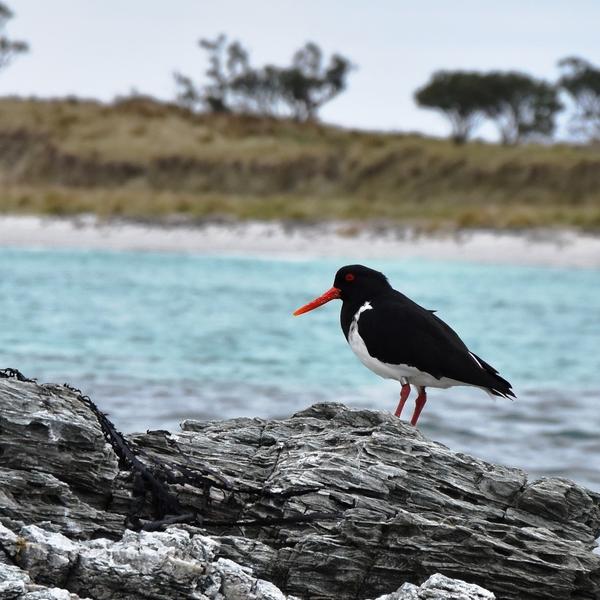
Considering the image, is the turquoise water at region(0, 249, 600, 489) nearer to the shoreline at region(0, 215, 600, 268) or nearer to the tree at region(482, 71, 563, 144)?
the shoreline at region(0, 215, 600, 268)

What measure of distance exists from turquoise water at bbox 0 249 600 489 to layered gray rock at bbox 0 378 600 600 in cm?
580

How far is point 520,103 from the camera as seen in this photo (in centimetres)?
8188

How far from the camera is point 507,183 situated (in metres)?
54.7

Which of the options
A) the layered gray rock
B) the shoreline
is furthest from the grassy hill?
the layered gray rock

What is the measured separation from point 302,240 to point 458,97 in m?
41.1

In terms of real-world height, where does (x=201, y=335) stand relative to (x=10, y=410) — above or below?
below

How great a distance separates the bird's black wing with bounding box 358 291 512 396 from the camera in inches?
273

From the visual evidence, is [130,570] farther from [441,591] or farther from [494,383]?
[494,383]

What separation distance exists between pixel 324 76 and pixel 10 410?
86.4 meters

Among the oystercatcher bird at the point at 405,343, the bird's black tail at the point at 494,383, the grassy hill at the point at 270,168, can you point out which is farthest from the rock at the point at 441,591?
the grassy hill at the point at 270,168

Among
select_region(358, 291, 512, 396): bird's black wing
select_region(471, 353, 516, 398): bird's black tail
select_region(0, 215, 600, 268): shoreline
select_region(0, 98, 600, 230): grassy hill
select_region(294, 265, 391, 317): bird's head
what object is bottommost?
select_region(0, 215, 600, 268): shoreline

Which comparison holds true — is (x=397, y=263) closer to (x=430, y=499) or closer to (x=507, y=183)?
(x=507, y=183)

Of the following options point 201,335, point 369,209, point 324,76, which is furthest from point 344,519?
point 324,76

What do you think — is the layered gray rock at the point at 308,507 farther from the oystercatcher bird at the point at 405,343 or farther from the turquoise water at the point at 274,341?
the turquoise water at the point at 274,341
